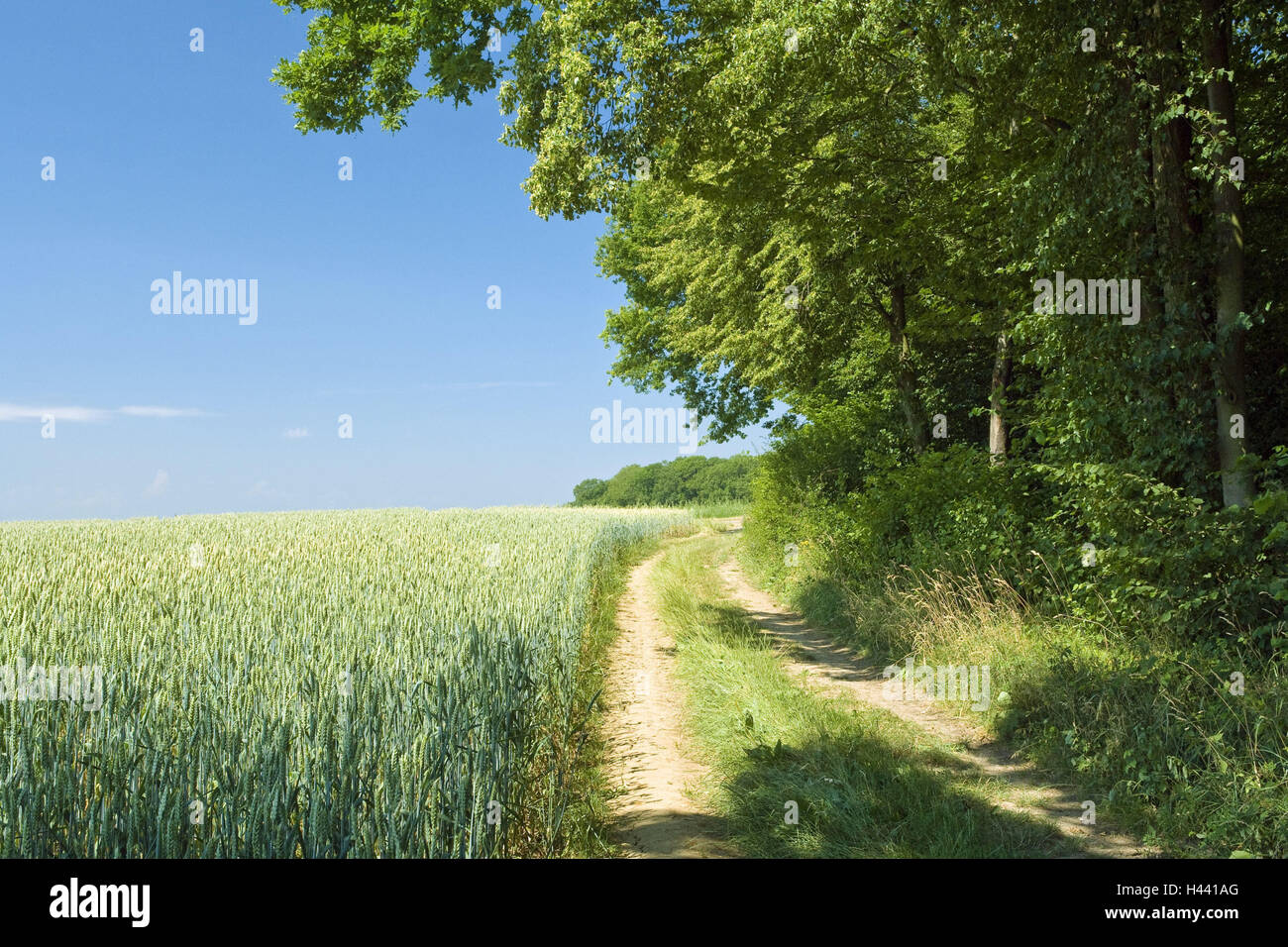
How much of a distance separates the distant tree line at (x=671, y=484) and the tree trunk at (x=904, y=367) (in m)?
64.3

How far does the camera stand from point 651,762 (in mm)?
6504

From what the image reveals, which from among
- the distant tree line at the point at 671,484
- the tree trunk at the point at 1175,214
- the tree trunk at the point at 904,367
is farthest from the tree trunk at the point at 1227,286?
the distant tree line at the point at 671,484

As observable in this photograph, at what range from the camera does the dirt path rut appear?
16.4ft

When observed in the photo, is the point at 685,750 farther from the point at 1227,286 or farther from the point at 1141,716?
the point at 1227,286

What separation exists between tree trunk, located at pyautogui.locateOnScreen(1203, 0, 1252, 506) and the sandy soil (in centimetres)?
346

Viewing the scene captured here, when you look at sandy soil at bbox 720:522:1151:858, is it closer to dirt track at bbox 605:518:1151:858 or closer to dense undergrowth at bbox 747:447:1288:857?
dirt track at bbox 605:518:1151:858

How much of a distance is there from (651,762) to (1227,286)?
24.0ft

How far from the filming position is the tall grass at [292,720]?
10.3 ft

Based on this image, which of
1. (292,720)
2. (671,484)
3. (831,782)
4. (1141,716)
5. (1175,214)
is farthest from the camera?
(671,484)

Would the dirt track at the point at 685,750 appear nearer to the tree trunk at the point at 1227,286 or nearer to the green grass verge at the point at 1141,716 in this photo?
the green grass verge at the point at 1141,716

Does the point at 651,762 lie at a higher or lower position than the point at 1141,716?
lower
